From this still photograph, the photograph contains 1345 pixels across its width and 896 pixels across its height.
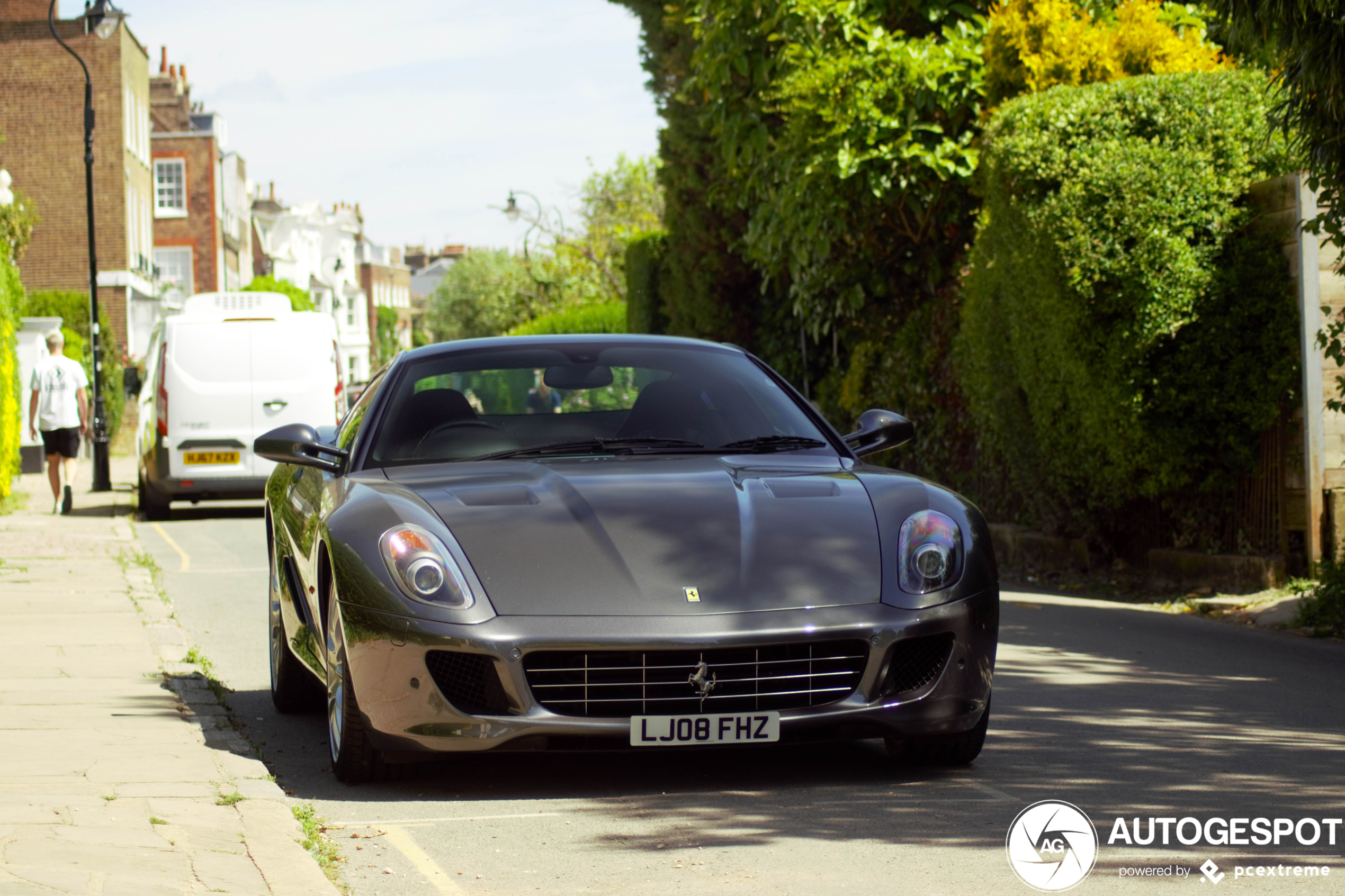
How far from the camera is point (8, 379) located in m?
19.5

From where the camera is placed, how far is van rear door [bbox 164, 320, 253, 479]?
18.8m

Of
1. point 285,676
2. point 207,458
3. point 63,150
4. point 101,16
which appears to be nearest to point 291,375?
point 207,458

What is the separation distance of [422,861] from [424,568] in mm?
959

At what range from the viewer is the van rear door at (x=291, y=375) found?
19078 millimetres

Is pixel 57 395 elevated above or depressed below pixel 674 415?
above

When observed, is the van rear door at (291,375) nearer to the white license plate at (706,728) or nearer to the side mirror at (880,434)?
the side mirror at (880,434)

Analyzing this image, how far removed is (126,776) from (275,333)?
47.4ft

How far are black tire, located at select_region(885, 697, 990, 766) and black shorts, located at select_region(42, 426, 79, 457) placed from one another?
1581 cm

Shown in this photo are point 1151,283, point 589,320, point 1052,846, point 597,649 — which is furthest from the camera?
point 589,320

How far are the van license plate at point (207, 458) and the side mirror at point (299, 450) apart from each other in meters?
13.1

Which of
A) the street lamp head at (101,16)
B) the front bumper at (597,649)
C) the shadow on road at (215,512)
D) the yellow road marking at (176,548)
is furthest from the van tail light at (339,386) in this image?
the front bumper at (597,649)

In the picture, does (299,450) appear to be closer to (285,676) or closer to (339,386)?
(285,676)

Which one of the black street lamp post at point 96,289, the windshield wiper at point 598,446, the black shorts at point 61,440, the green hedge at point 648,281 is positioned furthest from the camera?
the green hedge at point 648,281

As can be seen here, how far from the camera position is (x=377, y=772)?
5430 mm
